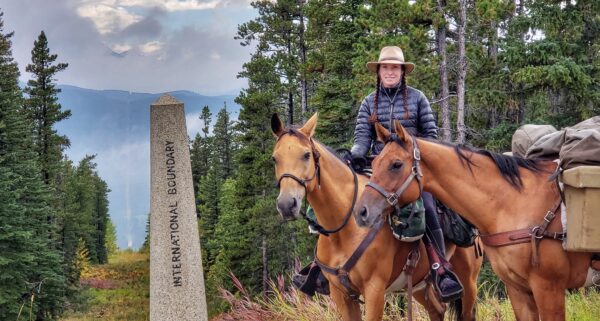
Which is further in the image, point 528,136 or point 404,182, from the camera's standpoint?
point 528,136

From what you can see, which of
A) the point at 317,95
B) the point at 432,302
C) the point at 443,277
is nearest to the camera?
the point at 443,277

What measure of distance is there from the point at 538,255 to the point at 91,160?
90556 millimetres

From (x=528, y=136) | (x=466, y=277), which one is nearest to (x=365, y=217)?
(x=528, y=136)

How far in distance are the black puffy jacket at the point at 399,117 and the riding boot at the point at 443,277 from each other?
1.20 m

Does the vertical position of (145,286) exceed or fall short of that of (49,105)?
it falls short

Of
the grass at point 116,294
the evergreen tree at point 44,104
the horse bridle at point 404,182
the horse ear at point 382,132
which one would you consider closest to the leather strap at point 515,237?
the horse bridle at point 404,182

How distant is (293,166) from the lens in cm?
561

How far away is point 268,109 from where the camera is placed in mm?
35031

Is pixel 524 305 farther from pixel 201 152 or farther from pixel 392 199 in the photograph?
pixel 201 152

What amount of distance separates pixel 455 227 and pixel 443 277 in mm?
814

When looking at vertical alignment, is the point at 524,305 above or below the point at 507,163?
below

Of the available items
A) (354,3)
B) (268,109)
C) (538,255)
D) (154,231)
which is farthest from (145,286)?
(538,255)

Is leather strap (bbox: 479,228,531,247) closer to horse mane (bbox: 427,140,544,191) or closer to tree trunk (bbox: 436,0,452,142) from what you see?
horse mane (bbox: 427,140,544,191)

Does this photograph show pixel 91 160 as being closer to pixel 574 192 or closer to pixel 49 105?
pixel 49 105
